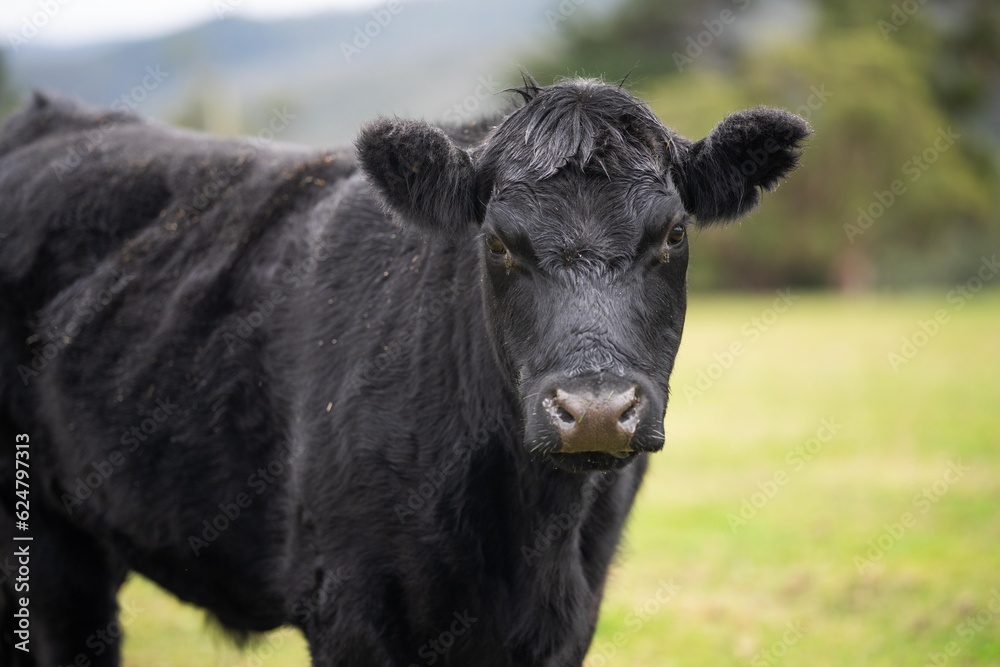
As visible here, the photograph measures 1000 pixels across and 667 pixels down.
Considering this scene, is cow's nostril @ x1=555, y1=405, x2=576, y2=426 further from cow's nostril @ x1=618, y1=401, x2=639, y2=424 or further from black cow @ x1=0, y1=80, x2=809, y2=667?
cow's nostril @ x1=618, y1=401, x2=639, y2=424

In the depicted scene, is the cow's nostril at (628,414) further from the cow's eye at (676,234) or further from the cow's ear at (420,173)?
the cow's ear at (420,173)

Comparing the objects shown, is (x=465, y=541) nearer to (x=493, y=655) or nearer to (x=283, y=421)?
(x=493, y=655)

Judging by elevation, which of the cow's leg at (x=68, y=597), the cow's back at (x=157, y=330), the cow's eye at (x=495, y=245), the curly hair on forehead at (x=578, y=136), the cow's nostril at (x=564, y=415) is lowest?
the cow's leg at (x=68, y=597)

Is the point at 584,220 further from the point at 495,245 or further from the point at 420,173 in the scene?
the point at 420,173

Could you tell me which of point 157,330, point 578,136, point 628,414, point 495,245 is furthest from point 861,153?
point 628,414

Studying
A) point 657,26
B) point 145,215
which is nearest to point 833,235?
point 657,26

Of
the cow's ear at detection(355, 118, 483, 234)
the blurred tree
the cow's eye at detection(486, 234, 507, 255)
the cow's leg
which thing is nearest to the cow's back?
the cow's leg

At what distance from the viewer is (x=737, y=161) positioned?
4.25 metres

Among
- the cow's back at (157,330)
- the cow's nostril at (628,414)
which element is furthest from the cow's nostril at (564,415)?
the cow's back at (157,330)

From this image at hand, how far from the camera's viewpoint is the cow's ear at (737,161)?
4.12 metres

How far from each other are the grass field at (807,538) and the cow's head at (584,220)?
5.93ft

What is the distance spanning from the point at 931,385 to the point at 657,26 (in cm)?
5820

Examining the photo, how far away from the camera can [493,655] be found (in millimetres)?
4066

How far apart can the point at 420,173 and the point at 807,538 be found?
23.4ft
